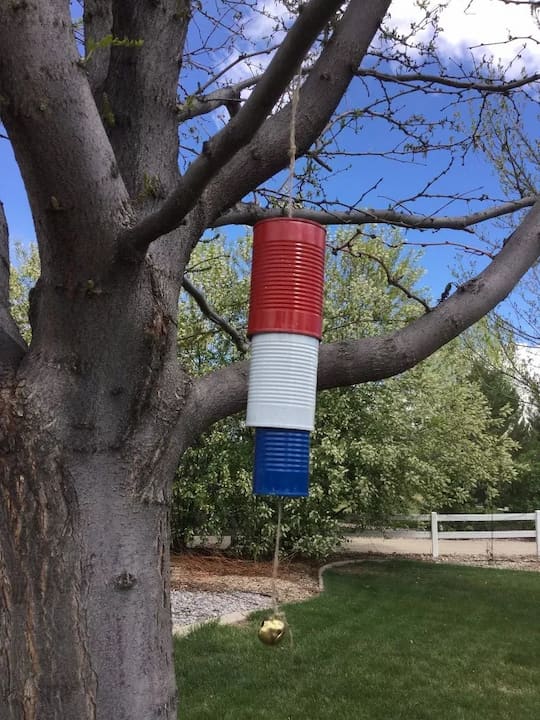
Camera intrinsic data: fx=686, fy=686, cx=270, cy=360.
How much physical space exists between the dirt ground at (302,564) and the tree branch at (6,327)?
6.36 m

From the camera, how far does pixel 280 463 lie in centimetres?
170

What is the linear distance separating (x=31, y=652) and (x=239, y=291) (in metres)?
9.10

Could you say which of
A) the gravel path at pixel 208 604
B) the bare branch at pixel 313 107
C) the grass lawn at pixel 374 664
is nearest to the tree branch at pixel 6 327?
the bare branch at pixel 313 107

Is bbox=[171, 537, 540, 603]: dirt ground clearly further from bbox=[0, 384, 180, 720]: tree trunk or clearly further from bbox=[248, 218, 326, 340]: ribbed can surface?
bbox=[248, 218, 326, 340]: ribbed can surface

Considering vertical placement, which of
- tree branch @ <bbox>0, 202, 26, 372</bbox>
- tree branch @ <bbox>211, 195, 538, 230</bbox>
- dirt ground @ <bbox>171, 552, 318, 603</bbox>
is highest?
tree branch @ <bbox>211, 195, 538, 230</bbox>

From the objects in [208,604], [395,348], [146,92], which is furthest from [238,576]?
[146,92]

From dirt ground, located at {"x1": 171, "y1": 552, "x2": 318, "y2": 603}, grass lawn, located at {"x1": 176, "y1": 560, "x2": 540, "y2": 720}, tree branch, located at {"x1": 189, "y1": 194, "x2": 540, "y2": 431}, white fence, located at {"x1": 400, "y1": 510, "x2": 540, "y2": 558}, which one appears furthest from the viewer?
white fence, located at {"x1": 400, "y1": 510, "x2": 540, "y2": 558}

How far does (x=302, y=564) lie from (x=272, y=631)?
967 centimetres

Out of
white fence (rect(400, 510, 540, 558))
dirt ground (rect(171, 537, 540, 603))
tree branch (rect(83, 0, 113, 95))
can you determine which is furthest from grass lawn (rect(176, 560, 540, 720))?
white fence (rect(400, 510, 540, 558))

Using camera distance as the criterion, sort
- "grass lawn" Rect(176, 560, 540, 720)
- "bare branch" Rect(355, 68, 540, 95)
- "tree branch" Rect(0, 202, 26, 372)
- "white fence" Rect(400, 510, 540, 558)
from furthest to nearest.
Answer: "white fence" Rect(400, 510, 540, 558)
"grass lawn" Rect(176, 560, 540, 720)
"bare branch" Rect(355, 68, 540, 95)
"tree branch" Rect(0, 202, 26, 372)

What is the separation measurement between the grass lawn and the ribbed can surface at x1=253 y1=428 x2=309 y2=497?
318 cm

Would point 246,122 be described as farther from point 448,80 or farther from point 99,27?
point 448,80

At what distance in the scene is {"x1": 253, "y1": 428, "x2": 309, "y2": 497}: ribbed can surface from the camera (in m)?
1.70

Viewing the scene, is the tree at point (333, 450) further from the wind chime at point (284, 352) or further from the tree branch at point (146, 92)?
the wind chime at point (284, 352)
